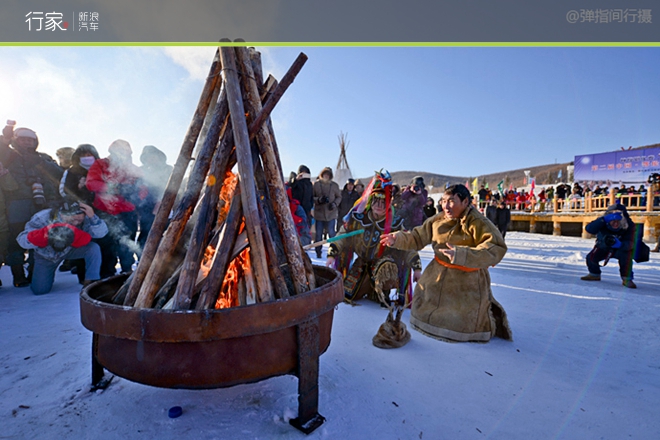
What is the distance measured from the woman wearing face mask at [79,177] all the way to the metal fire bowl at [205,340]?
11.5ft

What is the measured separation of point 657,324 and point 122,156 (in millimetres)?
6486

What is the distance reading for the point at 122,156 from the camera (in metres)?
4.69

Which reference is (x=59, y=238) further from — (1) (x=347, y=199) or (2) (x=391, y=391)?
(1) (x=347, y=199)

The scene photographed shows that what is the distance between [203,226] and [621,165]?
1071 inches

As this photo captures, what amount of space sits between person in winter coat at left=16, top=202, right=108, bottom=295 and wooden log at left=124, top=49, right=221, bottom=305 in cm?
264

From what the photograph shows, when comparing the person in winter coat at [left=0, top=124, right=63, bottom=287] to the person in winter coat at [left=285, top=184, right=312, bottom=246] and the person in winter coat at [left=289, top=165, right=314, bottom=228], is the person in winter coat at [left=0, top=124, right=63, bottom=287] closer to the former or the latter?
the person in winter coat at [left=285, top=184, right=312, bottom=246]

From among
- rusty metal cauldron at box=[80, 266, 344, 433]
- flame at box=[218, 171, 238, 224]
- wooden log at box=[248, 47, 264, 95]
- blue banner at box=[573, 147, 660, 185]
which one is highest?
blue banner at box=[573, 147, 660, 185]

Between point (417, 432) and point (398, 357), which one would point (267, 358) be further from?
point (398, 357)

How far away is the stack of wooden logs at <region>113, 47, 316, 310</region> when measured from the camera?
5.96ft

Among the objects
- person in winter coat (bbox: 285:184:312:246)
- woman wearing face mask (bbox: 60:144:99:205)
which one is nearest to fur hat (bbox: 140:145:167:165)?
woman wearing face mask (bbox: 60:144:99:205)

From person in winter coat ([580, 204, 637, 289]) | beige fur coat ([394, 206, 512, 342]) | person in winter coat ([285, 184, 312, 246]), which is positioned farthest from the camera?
person in winter coat ([285, 184, 312, 246])

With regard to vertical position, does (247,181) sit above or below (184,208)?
above

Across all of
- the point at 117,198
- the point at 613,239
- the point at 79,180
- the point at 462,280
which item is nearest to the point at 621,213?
the point at 613,239

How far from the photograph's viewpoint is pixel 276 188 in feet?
6.70
